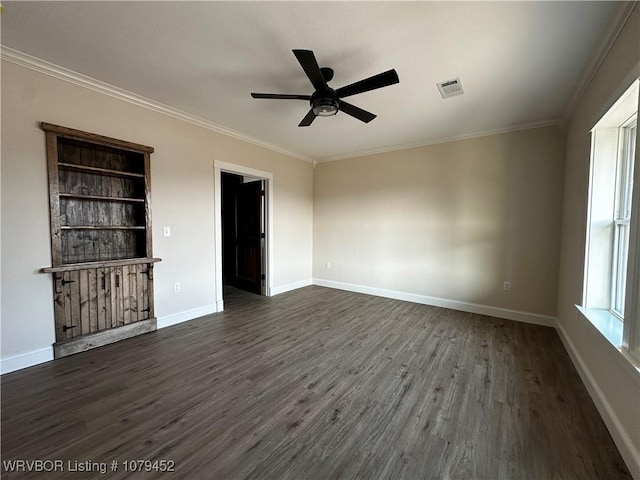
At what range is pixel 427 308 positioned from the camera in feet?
13.4

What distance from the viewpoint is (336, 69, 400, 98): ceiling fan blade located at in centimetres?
192

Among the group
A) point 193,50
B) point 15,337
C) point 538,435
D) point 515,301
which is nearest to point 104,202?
point 15,337

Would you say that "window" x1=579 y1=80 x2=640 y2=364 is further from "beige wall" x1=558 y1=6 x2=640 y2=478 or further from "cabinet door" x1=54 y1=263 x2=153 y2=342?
"cabinet door" x1=54 y1=263 x2=153 y2=342

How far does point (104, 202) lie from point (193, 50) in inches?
77.8

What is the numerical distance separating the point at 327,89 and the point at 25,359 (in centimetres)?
352

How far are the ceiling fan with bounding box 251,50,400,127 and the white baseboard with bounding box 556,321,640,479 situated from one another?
2.59 metres

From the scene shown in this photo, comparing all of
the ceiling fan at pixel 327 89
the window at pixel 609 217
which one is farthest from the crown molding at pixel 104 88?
the window at pixel 609 217

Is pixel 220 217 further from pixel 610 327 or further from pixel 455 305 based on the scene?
pixel 610 327

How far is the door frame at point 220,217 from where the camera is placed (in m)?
3.77

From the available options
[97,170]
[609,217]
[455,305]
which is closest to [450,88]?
[609,217]

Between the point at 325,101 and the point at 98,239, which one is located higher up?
the point at 325,101

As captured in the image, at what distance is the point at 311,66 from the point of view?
1.87 m

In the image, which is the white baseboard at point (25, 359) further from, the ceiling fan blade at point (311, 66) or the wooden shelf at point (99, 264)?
the ceiling fan blade at point (311, 66)

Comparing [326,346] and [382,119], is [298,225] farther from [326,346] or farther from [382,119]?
[326,346]
